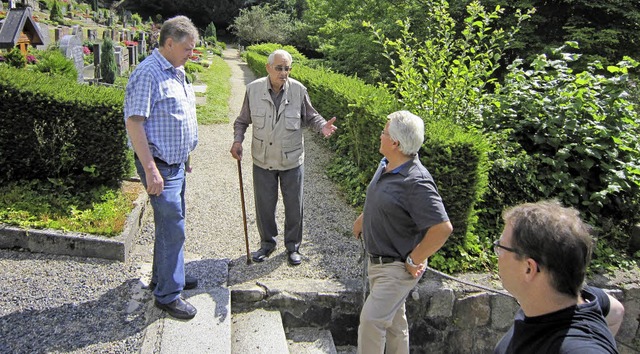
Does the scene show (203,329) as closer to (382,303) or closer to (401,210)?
(382,303)

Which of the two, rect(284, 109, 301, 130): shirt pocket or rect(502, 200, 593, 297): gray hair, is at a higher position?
rect(502, 200, 593, 297): gray hair

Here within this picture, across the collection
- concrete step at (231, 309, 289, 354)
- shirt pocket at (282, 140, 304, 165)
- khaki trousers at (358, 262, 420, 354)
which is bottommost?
concrete step at (231, 309, 289, 354)

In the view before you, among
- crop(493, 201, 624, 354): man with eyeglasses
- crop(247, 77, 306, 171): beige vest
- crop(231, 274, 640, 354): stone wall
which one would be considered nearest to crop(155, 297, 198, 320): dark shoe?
crop(231, 274, 640, 354): stone wall

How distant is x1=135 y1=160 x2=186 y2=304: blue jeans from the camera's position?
3336mm

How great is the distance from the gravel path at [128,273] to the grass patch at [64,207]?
29 cm

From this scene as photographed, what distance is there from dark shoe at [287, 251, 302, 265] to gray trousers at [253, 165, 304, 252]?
42 mm

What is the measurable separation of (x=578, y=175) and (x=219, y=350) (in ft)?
13.7

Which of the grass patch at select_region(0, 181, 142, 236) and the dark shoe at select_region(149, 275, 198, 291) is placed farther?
the grass patch at select_region(0, 181, 142, 236)

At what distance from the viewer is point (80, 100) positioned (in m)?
5.19

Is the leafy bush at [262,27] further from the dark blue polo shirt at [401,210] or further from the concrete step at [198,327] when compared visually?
the dark blue polo shirt at [401,210]

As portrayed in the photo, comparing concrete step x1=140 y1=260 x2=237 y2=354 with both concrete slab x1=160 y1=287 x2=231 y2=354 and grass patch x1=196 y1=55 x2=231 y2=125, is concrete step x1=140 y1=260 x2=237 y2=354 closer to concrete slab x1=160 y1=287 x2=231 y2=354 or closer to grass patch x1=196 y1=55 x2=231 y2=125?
concrete slab x1=160 y1=287 x2=231 y2=354

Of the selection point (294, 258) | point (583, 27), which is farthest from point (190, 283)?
point (583, 27)

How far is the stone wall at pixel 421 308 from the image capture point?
4.03 m

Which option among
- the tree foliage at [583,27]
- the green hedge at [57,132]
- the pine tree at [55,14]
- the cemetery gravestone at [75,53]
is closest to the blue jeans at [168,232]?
the green hedge at [57,132]
